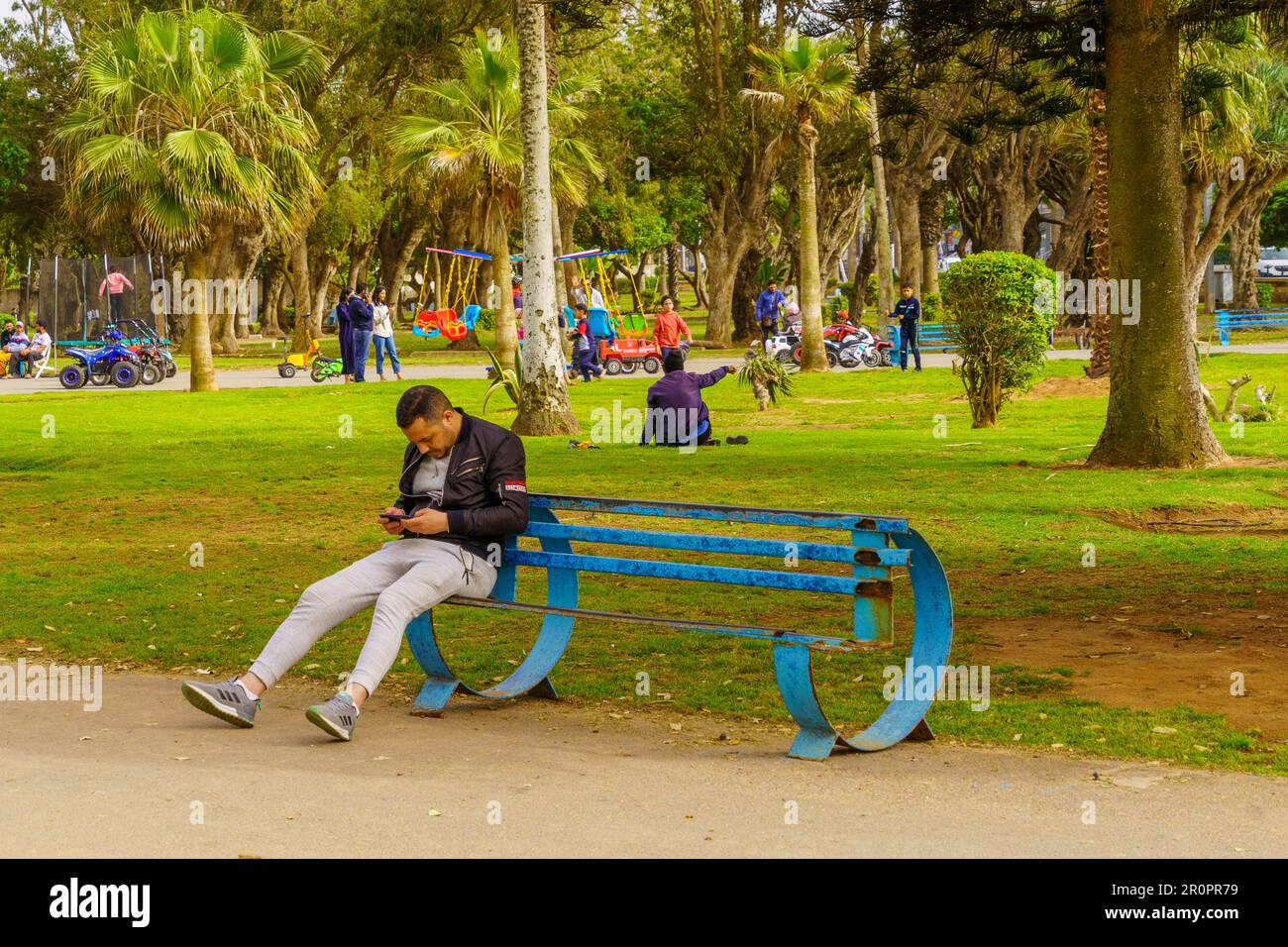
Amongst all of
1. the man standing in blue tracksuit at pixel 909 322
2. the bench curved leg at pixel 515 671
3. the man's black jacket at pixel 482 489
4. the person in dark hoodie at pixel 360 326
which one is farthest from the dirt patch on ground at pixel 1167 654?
the man standing in blue tracksuit at pixel 909 322

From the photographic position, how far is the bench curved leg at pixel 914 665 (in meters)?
6.00

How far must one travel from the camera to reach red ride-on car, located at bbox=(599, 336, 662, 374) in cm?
3259

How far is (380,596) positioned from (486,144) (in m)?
25.1

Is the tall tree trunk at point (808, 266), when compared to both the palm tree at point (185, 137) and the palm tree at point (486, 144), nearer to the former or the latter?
the palm tree at point (486, 144)

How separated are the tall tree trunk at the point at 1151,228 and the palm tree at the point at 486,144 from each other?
17.8 metres

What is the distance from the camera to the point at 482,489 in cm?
695

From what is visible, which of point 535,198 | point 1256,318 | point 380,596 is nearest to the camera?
point 380,596

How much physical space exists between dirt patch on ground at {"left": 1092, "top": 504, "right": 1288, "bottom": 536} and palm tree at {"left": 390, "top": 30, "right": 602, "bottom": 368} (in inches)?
763

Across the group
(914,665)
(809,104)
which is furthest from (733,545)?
(809,104)

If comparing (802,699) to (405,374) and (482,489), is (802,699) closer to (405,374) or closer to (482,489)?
(482,489)

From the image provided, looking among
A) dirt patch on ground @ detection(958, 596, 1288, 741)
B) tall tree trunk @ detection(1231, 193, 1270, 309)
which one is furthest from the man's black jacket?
tall tree trunk @ detection(1231, 193, 1270, 309)

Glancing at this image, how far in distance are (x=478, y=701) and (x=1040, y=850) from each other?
3.06 meters

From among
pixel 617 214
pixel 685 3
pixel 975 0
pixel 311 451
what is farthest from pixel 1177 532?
pixel 617 214

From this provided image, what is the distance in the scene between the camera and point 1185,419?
13953 mm
